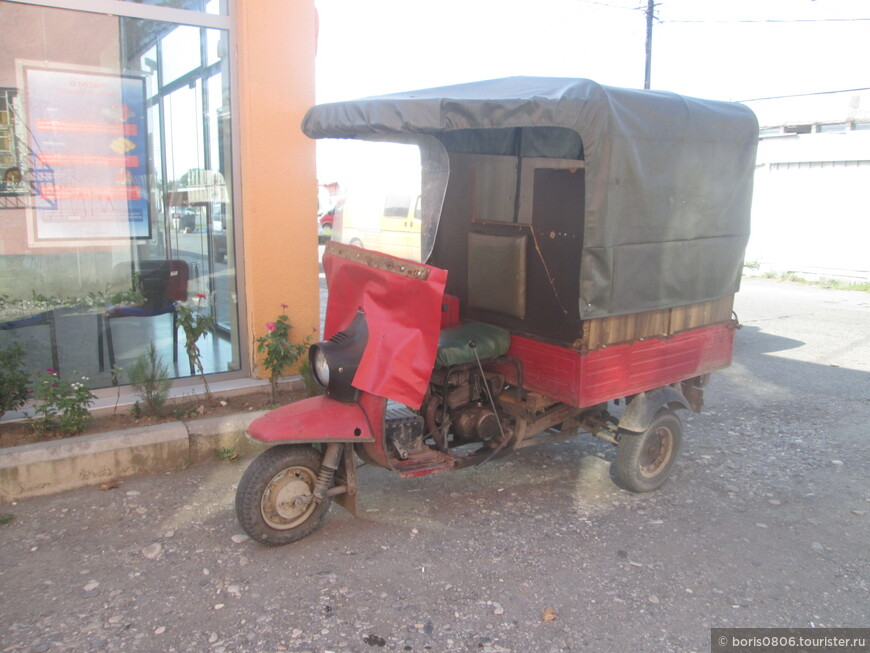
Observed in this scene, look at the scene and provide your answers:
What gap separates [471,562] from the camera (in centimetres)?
349

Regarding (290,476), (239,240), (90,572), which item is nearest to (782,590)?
(290,476)

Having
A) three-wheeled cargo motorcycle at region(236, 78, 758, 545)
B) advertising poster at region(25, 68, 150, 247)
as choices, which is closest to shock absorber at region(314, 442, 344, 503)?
three-wheeled cargo motorcycle at region(236, 78, 758, 545)

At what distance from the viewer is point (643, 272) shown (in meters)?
3.96

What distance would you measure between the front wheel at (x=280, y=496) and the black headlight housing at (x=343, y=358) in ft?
1.12

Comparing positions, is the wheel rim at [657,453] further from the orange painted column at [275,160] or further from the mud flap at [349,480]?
the orange painted column at [275,160]

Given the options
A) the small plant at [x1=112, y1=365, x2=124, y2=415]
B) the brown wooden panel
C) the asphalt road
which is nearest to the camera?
the asphalt road

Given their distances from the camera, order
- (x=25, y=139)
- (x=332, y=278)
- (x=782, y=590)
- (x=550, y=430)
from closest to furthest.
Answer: (x=782, y=590) < (x=332, y=278) < (x=550, y=430) < (x=25, y=139)

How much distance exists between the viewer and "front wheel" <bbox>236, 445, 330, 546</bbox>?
335 centimetres

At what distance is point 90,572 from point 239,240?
2.89 m

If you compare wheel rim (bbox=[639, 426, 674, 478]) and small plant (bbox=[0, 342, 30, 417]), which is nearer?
small plant (bbox=[0, 342, 30, 417])

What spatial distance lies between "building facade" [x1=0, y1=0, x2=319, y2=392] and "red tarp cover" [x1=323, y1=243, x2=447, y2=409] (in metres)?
2.14

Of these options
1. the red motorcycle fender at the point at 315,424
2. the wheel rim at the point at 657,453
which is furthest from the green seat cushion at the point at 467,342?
the wheel rim at the point at 657,453

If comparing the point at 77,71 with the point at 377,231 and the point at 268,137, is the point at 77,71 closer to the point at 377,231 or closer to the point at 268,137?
the point at 268,137

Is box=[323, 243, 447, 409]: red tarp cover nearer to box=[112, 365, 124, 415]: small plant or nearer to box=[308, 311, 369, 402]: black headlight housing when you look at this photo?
box=[308, 311, 369, 402]: black headlight housing
